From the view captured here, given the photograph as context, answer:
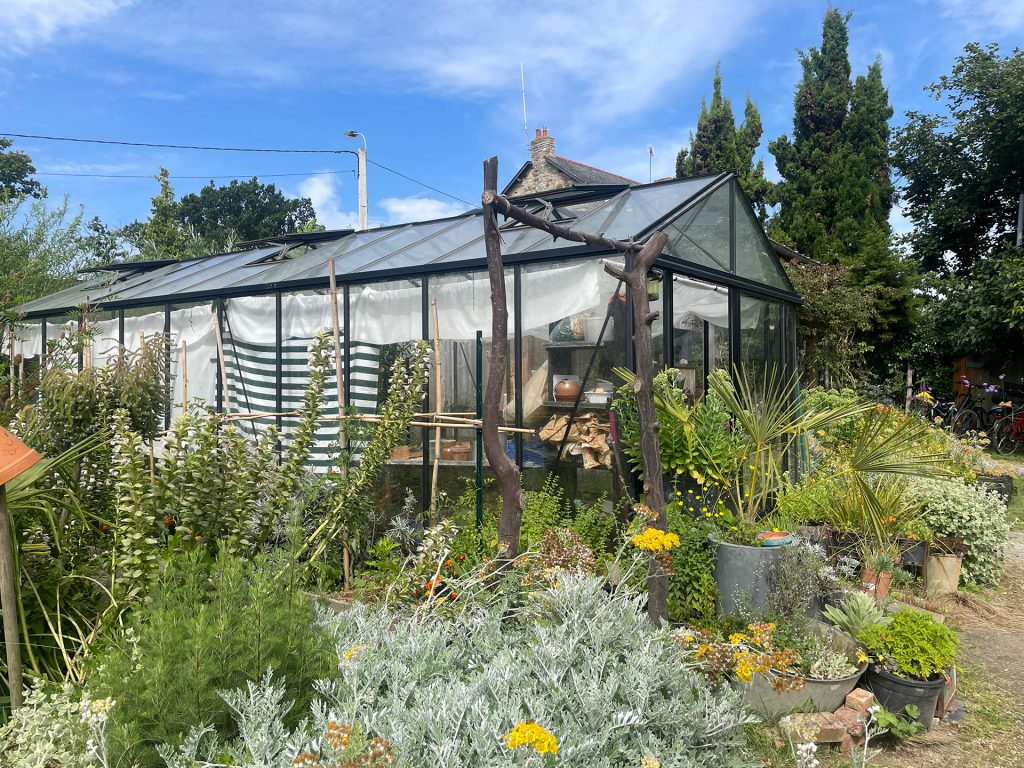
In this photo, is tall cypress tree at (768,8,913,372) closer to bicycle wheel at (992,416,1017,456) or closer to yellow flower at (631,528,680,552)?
bicycle wheel at (992,416,1017,456)

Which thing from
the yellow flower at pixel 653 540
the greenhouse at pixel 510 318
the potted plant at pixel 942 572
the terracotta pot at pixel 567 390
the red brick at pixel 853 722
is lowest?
the red brick at pixel 853 722

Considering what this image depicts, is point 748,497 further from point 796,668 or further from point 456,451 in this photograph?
point 456,451

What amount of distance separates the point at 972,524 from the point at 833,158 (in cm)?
1353

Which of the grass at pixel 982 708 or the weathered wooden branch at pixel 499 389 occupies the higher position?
the weathered wooden branch at pixel 499 389

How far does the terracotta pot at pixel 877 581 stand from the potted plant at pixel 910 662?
1140mm

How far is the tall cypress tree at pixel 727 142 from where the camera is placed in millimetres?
16828

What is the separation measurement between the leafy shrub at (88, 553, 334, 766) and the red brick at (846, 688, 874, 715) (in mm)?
2175

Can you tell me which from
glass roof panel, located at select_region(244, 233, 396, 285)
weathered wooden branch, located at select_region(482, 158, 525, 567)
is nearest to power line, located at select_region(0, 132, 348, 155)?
glass roof panel, located at select_region(244, 233, 396, 285)

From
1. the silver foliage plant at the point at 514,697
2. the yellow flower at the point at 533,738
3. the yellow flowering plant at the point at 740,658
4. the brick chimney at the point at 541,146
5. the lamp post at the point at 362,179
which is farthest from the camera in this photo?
the brick chimney at the point at 541,146

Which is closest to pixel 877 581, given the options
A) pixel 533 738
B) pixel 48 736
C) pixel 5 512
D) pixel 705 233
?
pixel 705 233

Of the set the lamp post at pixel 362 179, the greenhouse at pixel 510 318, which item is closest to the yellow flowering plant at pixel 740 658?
the greenhouse at pixel 510 318

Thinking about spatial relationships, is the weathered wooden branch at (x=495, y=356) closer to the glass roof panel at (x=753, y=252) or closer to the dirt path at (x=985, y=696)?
the dirt path at (x=985, y=696)

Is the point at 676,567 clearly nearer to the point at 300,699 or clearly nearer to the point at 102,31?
the point at 300,699

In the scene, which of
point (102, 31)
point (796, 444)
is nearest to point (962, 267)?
point (796, 444)
